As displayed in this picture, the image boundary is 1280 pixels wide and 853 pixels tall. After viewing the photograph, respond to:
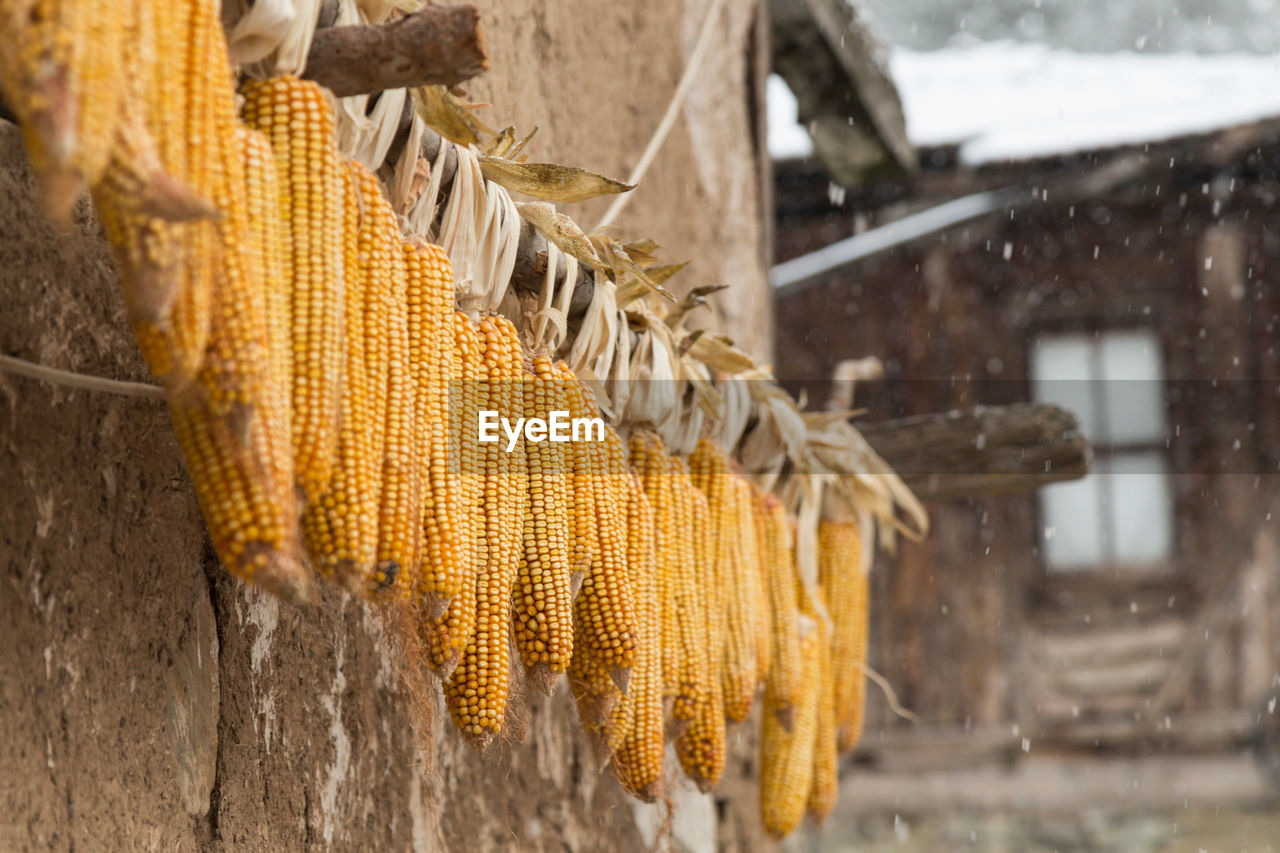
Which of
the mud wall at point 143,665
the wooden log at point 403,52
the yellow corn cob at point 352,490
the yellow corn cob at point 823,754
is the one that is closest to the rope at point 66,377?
the mud wall at point 143,665

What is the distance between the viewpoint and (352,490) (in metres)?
0.94

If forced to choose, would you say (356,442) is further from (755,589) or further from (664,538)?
(755,589)

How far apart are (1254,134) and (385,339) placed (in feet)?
22.9

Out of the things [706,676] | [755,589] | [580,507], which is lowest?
[706,676]

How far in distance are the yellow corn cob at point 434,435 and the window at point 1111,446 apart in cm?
755

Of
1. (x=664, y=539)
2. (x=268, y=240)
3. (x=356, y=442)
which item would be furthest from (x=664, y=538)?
(x=268, y=240)

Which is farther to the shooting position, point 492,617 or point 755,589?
point 755,589

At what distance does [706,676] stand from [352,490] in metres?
0.84

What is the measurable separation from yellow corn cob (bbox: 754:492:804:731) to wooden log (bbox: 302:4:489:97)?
3.78 feet

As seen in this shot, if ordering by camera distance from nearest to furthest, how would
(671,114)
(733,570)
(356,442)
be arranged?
(356,442) < (733,570) < (671,114)

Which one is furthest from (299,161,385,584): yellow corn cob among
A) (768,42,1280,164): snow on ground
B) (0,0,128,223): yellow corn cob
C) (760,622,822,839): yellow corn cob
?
(768,42,1280,164): snow on ground

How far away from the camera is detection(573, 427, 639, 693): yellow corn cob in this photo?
52.2 inches

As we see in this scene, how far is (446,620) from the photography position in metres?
1.08

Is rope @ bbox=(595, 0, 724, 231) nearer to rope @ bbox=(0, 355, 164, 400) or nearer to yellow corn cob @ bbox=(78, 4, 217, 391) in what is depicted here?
rope @ bbox=(0, 355, 164, 400)
